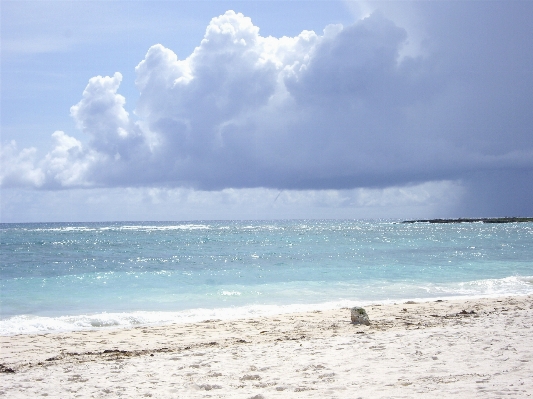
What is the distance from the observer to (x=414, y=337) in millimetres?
9297

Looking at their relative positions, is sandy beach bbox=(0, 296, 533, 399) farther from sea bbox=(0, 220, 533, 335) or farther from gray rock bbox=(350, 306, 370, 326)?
sea bbox=(0, 220, 533, 335)

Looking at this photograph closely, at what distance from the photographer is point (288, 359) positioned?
320 inches

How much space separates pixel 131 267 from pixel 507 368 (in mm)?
24449

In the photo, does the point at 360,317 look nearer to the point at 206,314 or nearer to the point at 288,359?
the point at 288,359

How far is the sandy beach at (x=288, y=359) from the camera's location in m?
6.40

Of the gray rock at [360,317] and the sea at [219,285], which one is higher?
the gray rock at [360,317]

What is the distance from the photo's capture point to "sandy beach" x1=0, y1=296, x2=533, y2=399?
640 cm

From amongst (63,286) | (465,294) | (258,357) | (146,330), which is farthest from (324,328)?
(63,286)

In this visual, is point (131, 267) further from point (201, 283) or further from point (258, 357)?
point (258, 357)

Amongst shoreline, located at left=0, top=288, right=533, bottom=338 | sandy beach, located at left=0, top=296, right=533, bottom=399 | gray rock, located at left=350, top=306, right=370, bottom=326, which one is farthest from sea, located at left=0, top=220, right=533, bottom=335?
gray rock, located at left=350, top=306, right=370, bottom=326

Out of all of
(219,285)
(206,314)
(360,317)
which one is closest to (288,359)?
(360,317)

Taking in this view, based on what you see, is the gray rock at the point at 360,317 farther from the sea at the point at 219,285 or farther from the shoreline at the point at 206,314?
the sea at the point at 219,285

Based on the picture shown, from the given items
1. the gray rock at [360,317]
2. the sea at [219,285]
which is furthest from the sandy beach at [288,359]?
the sea at [219,285]

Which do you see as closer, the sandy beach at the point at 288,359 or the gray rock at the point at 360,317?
the sandy beach at the point at 288,359
